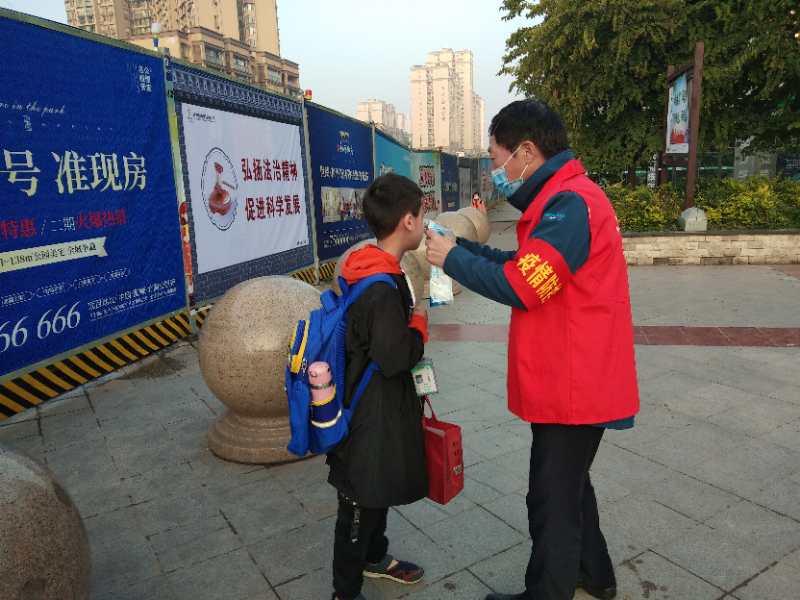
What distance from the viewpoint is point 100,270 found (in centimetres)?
607

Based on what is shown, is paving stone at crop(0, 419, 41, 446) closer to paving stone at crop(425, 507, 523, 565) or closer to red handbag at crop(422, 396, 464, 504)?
paving stone at crop(425, 507, 523, 565)

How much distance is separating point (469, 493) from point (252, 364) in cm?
180

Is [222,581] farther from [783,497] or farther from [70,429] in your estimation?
[783,497]

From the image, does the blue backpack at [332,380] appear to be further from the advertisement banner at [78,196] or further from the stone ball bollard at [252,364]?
the advertisement banner at [78,196]

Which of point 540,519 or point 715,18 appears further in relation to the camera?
point 715,18

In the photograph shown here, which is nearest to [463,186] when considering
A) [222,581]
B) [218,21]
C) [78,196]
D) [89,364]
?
[78,196]

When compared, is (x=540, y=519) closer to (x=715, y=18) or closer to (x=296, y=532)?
(x=296, y=532)

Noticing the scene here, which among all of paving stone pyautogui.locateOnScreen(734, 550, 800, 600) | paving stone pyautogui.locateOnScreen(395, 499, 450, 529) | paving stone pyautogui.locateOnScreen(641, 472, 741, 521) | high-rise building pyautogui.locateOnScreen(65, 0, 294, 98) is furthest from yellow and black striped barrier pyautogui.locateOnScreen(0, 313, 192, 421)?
high-rise building pyautogui.locateOnScreen(65, 0, 294, 98)

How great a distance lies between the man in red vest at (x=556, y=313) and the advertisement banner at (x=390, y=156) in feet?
39.0

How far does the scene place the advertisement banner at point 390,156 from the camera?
49.3 feet

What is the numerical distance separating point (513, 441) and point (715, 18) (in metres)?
15.9

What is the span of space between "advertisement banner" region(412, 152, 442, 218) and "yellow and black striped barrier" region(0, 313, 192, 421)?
12949 millimetres

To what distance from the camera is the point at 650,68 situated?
659 inches

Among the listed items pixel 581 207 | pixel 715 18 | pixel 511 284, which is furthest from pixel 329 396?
pixel 715 18
